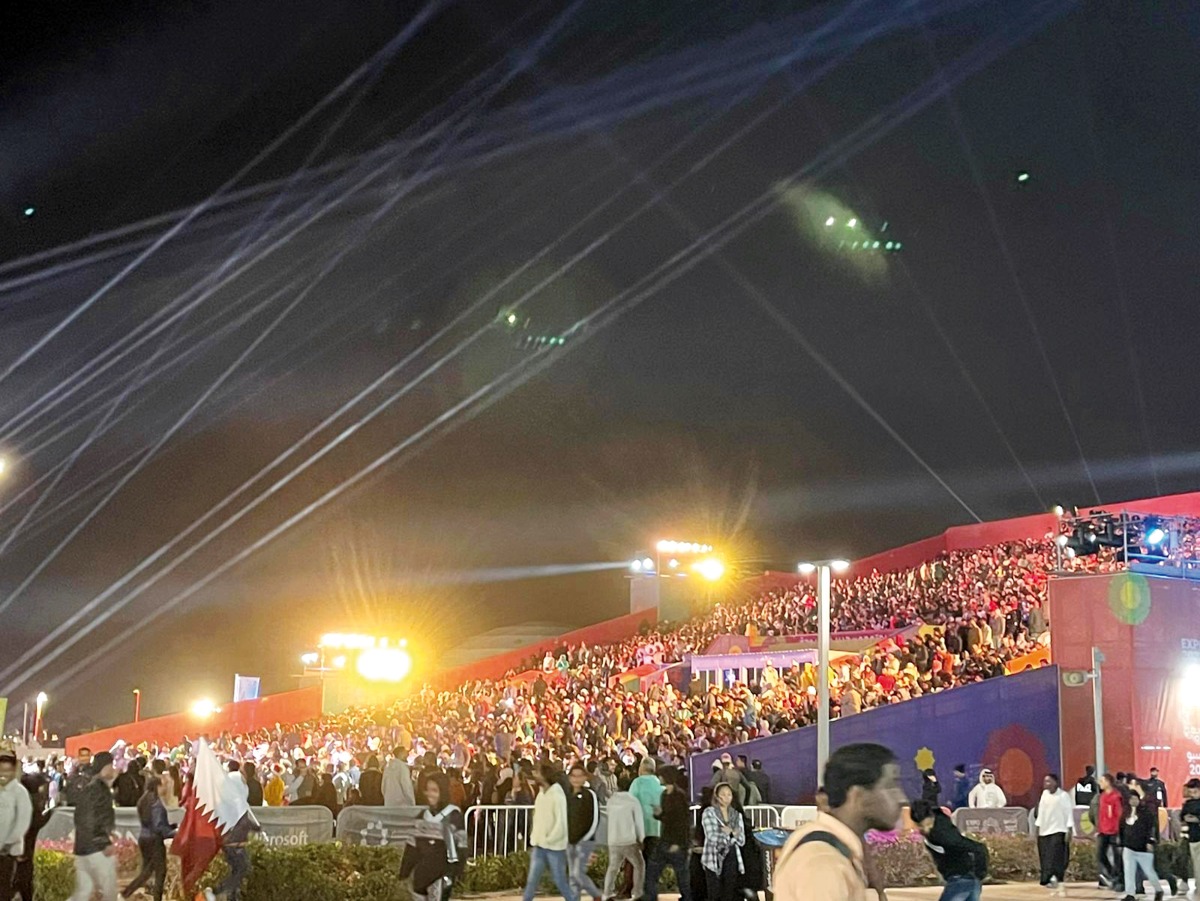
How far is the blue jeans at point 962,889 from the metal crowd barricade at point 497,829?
7.60 meters

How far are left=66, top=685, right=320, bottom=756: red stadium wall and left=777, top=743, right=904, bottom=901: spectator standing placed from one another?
145ft

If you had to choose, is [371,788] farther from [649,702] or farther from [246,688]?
[246,688]

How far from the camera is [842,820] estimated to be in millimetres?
3562

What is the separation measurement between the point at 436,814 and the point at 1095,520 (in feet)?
48.4

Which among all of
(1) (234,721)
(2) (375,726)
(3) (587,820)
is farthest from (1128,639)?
(1) (234,721)

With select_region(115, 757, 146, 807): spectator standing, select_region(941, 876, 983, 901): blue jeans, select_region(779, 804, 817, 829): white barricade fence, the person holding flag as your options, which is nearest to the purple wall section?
select_region(779, 804, 817, 829): white barricade fence

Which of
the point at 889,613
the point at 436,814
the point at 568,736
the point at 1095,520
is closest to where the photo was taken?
the point at 436,814

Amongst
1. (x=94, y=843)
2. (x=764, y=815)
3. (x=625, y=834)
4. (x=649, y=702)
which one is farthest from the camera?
(x=649, y=702)

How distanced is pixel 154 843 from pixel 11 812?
77.7 inches

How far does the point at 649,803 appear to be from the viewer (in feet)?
A: 43.7

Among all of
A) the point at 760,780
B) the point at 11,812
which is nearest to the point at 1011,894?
the point at 760,780

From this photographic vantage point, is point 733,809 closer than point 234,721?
Yes

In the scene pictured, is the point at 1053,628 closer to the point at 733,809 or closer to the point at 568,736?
the point at 568,736

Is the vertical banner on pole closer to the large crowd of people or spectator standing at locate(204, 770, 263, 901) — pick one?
the large crowd of people
